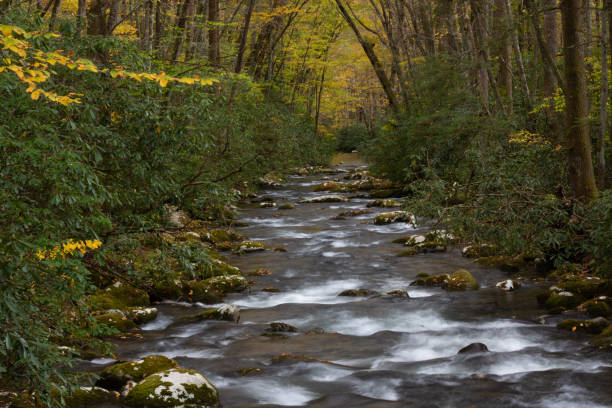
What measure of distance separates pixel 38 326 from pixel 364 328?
18.3 feet

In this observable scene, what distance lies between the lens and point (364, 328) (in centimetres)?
859

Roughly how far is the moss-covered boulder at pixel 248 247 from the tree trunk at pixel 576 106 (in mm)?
7756

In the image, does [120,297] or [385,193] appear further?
[385,193]

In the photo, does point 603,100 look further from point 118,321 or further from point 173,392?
point 118,321

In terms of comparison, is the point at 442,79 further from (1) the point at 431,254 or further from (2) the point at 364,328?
(2) the point at 364,328

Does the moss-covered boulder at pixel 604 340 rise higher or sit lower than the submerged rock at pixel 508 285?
higher

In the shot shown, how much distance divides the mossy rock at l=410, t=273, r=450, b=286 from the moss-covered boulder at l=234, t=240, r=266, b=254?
479 centimetres

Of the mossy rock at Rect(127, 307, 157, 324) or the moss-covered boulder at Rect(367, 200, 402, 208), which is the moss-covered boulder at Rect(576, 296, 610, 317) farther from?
the moss-covered boulder at Rect(367, 200, 402, 208)

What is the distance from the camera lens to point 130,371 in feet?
20.0

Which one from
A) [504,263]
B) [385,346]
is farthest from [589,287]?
[385,346]

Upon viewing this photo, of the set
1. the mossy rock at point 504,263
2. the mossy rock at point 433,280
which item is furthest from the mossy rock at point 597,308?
the mossy rock at point 504,263

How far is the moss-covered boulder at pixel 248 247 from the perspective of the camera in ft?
45.4

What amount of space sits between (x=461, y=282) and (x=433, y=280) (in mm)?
568

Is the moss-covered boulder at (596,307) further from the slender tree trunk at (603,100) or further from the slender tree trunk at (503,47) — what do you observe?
the slender tree trunk at (503,47)
